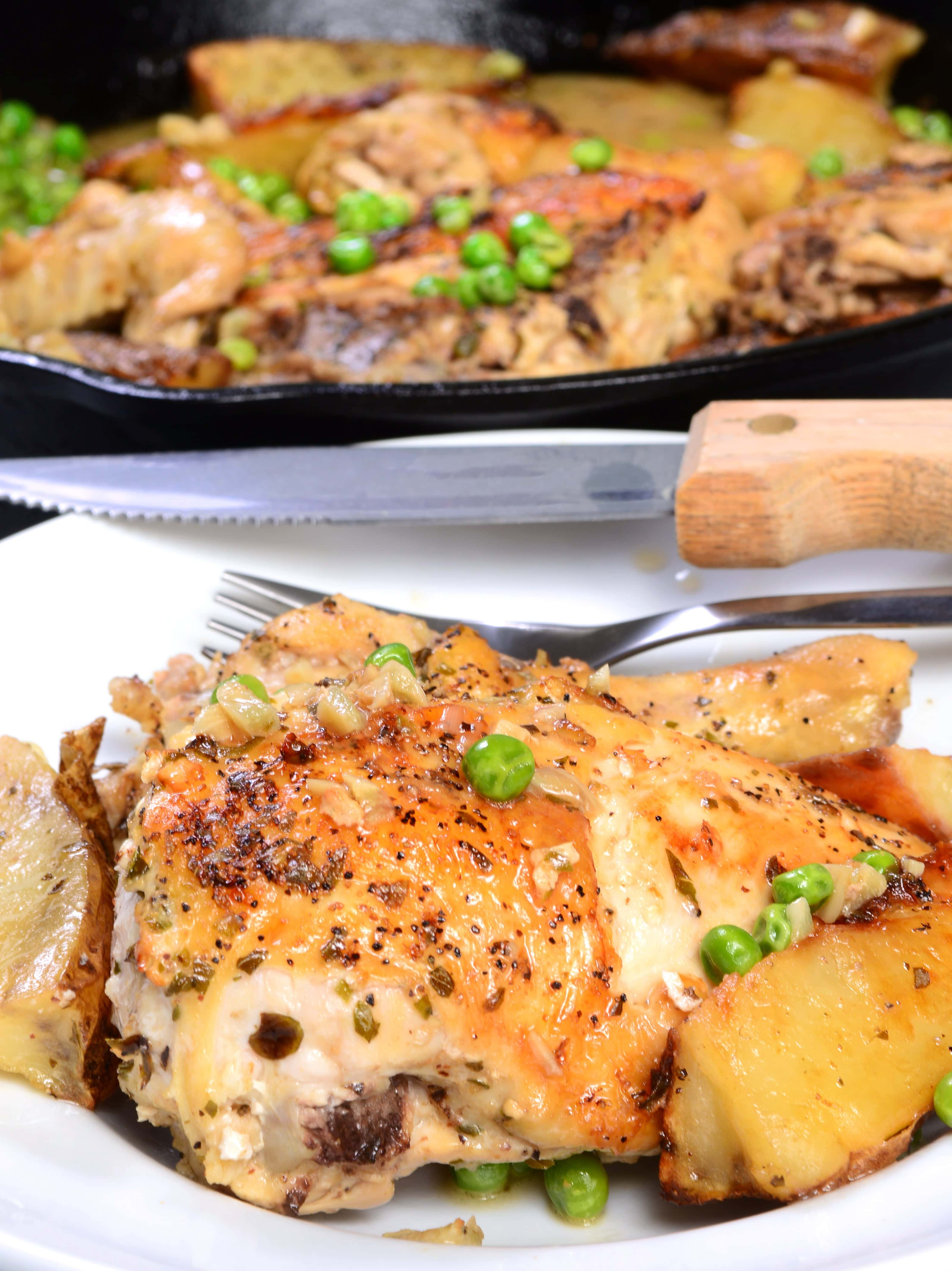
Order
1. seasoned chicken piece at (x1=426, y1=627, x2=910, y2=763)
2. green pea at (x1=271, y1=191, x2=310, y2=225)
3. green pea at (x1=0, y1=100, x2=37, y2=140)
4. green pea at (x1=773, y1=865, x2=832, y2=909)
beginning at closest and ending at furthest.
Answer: green pea at (x1=773, y1=865, x2=832, y2=909) → seasoned chicken piece at (x1=426, y1=627, x2=910, y2=763) → green pea at (x1=271, y1=191, x2=310, y2=225) → green pea at (x1=0, y1=100, x2=37, y2=140)

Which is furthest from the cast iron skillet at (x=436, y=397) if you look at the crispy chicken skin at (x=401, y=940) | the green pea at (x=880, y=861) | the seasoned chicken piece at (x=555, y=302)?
the green pea at (x=880, y=861)

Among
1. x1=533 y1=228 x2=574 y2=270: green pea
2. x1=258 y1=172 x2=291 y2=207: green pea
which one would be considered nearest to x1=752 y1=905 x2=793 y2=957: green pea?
x1=533 y1=228 x2=574 y2=270: green pea

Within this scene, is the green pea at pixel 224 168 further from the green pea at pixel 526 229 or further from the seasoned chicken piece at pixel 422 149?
the green pea at pixel 526 229

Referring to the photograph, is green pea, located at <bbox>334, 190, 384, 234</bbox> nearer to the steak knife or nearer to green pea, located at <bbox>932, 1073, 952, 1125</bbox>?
the steak knife

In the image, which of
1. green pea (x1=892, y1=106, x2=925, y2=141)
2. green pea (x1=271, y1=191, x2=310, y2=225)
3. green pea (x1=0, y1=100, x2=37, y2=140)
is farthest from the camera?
green pea (x1=892, y1=106, x2=925, y2=141)

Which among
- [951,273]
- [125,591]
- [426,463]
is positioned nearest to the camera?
[125,591]

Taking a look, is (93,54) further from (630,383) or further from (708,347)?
(630,383)

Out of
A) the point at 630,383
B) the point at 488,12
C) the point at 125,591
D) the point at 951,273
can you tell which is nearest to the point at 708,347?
the point at 951,273
